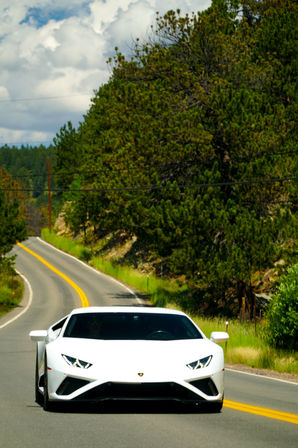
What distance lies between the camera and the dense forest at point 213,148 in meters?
34.4

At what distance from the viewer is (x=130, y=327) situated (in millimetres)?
8914

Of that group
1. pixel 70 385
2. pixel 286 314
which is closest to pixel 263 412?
pixel 70 385

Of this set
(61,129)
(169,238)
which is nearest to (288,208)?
(169,238)

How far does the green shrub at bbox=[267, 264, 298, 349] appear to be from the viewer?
59.3 ft

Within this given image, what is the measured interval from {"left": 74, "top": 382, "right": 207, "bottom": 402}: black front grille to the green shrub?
10.7 meters

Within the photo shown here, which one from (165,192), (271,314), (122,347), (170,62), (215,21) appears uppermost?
(215,21)

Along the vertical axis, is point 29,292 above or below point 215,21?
below

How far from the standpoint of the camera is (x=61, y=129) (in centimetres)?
9331

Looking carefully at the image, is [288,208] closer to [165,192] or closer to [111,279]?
[165,192]

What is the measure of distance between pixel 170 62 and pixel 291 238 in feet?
Answer: 37.4

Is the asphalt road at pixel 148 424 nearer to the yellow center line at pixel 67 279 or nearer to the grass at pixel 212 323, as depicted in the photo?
the grass at pixel 212 323

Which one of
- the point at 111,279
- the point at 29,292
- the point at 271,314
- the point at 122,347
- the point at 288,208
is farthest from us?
the point at 111,279

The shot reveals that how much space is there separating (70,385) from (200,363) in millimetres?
1435

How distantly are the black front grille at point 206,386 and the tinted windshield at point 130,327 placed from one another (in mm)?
857
